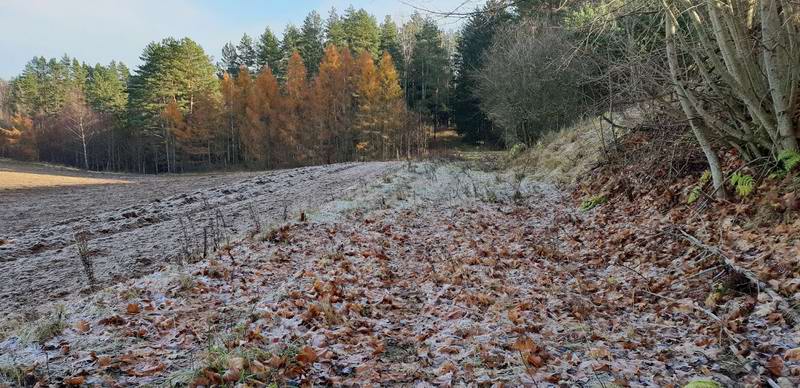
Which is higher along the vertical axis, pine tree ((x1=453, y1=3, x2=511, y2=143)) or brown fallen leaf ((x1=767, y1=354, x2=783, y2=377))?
pine tree ((x1=453, y1=3, x2=511, y2=143))

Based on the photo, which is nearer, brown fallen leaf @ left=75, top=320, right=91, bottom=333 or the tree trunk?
brown fallen leaf @ left=75, top=320, right=91, bottom=333

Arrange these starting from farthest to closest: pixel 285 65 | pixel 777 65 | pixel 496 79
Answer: pixel 285 65
pixel 496 79
pixel 777 65

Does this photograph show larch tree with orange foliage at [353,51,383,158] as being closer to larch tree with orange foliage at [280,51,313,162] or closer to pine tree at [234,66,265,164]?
larch tree with orange foliage at [280,51,313,162]

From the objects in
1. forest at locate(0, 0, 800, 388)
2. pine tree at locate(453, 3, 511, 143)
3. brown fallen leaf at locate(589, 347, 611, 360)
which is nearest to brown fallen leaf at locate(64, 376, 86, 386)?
forest at locate(0, 0, 800, 388)

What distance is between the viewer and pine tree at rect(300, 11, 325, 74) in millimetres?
52594

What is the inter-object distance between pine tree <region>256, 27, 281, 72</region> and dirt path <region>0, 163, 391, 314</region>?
3489 cm

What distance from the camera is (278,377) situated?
3492 millimetres

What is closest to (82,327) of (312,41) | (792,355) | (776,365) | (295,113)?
(776,365)

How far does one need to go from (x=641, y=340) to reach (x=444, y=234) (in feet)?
17.1

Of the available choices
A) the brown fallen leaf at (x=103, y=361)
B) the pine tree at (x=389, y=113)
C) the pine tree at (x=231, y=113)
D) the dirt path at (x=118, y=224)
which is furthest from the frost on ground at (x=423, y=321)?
the pine tree at (x=231, y=113)

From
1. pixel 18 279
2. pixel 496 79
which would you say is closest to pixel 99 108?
pixel 496 79

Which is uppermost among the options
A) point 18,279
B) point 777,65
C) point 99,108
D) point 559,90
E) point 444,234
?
point 99,108

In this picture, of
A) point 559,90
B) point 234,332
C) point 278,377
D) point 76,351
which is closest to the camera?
point 278,377

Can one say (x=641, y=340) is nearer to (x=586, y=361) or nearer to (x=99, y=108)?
(x=586, y=361)
